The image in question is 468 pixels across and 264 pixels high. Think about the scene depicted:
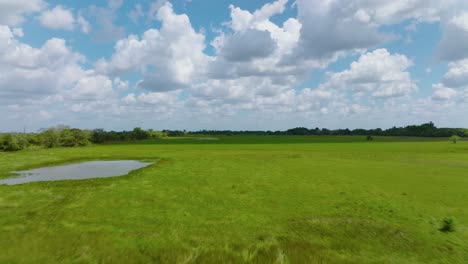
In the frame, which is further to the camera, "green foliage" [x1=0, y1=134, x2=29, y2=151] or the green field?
"green foliage" [x1=0, y1=134, x2=29, y2=151]

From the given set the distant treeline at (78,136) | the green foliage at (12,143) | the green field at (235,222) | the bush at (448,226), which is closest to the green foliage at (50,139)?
the distant treeline at (78,136)

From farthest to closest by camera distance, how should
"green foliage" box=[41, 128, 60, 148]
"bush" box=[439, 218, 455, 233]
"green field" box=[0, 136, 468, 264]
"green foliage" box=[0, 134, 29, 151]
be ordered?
"green foliage" box=[41, 128, 60, 148] < "green foliage" box=[0, 134, 29, 151] < "bush" box=[439, 218, 455, 233] < "green field" box=[0, 136, 468, 264]

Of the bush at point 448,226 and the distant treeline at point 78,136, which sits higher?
the distant treeline at point 78,136

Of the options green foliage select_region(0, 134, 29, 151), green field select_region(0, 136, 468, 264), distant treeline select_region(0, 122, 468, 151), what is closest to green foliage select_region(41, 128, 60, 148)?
distant treeline select_region(0, 122, 468, 151)

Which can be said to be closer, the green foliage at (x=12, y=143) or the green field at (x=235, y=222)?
the green field at (x=235, y=222)

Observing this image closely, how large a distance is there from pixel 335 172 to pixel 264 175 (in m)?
8.20

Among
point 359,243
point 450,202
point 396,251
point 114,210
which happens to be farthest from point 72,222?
point 450,202

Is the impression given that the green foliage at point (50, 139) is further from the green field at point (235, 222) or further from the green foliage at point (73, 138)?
the green field at point (235, 222)

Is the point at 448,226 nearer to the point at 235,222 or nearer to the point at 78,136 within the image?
the point at 235,222

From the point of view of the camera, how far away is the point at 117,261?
33.2 ft

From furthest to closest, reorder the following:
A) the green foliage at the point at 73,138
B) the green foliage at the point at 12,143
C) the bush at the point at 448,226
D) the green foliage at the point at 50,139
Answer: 1. the green foliage at the point at 73,138
2. the green foliage at the point at 50,139
3. the green foliage at the point at 12,143
4. the bush at the point at 448,226

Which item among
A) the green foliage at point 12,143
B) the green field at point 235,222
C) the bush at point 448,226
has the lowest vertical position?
the green field at point 235,222

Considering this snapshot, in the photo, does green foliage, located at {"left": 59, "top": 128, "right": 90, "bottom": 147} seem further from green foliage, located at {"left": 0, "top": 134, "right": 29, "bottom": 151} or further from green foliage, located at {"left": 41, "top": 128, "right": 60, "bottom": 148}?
green foliage, located at {"left": 0, "top": 134, "right": 29, "bottom": 151}

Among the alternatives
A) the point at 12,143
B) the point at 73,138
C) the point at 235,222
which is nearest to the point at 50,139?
the point at 73,138
